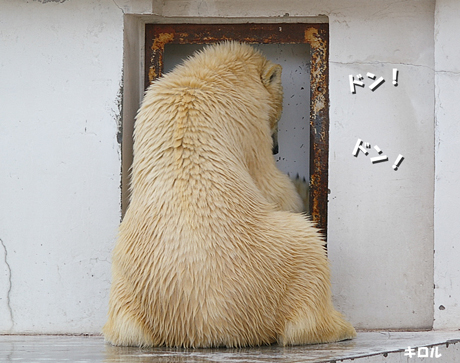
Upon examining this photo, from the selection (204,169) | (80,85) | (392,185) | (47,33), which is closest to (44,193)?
(80,85)

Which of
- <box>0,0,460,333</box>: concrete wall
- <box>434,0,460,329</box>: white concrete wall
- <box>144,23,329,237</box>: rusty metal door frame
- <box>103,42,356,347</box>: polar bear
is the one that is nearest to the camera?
<box>103,42,356,347</box>: polar bear

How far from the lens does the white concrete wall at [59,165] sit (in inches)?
143

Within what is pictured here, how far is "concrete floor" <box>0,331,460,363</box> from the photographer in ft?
8.69

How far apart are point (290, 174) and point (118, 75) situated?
1238 mm

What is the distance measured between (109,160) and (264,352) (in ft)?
4.47

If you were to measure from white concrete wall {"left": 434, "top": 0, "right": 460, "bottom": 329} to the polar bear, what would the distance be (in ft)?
1.99

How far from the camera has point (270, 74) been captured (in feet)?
11.6

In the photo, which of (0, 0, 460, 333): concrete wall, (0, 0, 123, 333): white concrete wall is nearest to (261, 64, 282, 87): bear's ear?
(0, 0, 460, 333): concrete wall

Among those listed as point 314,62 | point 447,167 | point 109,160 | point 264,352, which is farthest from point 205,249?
point 314,62

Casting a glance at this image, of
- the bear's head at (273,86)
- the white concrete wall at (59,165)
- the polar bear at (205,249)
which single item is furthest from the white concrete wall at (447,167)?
the white concrete wall at (59,165)

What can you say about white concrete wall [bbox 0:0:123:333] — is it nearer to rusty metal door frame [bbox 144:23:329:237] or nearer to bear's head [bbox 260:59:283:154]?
rusty metal door frame [bbox 144:23:329:237]

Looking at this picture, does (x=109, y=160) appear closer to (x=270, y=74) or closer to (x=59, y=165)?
(x=59, y=165)

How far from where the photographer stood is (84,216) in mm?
3631

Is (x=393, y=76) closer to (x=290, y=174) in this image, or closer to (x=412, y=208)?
(x=412, y=208)
